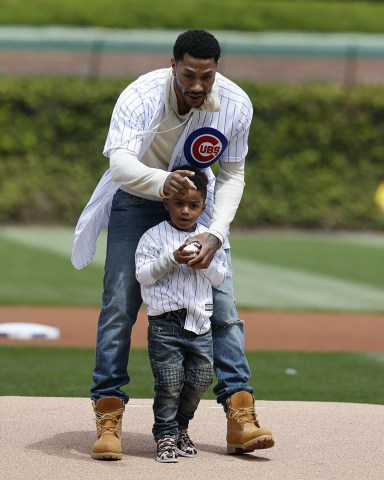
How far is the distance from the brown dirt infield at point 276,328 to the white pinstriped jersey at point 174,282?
15.6 feet

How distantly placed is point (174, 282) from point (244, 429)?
2.53 ft

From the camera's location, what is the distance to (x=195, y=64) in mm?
5324

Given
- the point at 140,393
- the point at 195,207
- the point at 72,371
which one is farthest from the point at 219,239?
the point at 72,371

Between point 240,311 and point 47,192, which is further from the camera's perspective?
point 47,192

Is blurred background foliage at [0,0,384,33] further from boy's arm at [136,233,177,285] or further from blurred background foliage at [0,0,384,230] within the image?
boy's arm at [136,233,177,285]

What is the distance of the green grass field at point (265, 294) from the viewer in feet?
27.4

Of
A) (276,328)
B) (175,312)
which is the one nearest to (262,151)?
(276,328)

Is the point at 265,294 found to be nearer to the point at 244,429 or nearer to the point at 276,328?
the point at 276,328

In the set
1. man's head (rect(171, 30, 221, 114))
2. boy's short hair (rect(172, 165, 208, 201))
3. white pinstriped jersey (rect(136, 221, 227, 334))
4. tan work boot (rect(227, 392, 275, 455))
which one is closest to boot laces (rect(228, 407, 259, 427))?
tan work boot (rect(227, 392, 275, 455))

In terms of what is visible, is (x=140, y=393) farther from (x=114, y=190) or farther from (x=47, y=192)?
(x=47, y=192)

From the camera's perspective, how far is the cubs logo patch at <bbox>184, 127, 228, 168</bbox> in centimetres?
557

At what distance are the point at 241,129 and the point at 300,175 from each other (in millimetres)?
20299

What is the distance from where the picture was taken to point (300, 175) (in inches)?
1018

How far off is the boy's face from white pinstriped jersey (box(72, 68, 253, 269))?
0.73 feet
